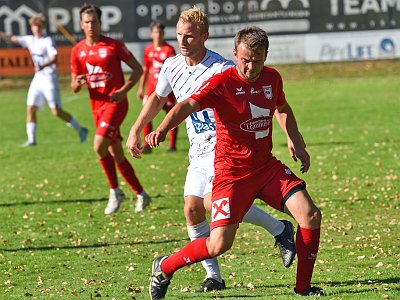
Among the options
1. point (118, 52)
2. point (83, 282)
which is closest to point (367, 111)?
point (118, 52)

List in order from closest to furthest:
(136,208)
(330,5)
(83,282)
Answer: (83,282), (136,208), (330,5)

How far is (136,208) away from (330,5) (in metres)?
20.8

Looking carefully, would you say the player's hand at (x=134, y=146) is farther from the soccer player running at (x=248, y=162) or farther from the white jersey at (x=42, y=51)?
the white jersey at (x=42, y=51)

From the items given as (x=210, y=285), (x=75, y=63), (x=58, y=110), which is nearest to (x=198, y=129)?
(x=210, y=285)

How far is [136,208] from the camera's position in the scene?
44.3ft

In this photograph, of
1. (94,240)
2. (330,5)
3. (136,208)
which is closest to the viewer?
(94,240)

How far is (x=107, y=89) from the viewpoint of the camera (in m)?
13.5

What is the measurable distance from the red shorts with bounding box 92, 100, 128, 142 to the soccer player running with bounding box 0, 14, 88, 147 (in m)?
7.77

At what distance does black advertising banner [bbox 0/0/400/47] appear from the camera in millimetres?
32906

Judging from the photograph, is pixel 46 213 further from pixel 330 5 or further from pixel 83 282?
pixel 330 5

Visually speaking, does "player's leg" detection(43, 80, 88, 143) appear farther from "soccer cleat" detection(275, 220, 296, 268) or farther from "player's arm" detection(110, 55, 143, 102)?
"soccer cleat" detection(275, 220, 296, 268)

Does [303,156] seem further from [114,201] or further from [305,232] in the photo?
[114,201]

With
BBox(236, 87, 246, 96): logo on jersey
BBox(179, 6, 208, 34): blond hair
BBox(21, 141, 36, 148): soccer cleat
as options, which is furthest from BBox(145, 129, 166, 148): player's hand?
BBox(21, 141, 36, 148): soccer cleat

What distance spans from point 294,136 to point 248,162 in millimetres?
532
